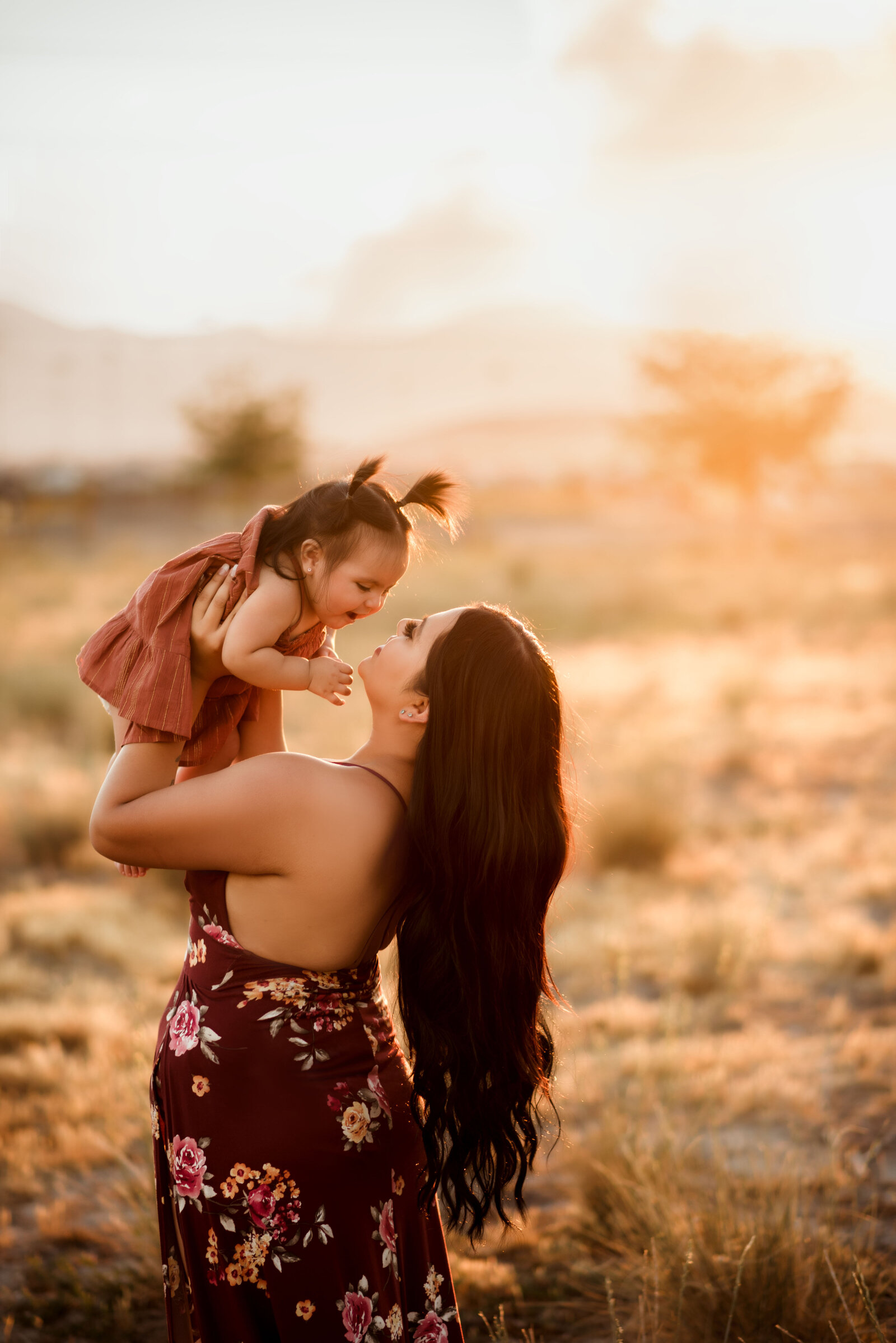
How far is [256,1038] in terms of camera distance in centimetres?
197

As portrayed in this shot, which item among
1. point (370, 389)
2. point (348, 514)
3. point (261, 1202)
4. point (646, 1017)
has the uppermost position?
point (370, 389)

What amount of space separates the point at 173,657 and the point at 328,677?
363 mm

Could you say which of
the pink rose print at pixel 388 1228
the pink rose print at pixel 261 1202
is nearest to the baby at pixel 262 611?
the pink rose print at pixel 261 1202

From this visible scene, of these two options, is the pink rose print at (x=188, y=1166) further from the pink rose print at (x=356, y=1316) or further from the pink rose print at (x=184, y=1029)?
the pink rose print at (x=356, y=1316)

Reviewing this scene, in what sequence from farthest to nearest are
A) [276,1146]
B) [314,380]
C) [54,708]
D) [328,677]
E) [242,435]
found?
[314,380]
[242,435]
[54,708]
[328,677]
[276,1146]

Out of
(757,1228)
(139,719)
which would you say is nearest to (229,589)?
(139,719)

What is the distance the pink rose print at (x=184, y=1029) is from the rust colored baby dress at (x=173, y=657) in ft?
1.75

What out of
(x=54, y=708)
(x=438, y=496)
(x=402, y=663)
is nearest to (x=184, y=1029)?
(x=402, y=663)

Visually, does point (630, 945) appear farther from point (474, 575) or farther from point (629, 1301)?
point (474, 575)

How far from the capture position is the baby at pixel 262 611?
2076 millimetres

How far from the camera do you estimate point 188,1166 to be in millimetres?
2023

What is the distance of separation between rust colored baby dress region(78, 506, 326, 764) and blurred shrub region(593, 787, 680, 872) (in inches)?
228

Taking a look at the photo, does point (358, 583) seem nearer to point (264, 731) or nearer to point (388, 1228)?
point (264, 731)

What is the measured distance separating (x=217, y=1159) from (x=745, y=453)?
38.4 m
